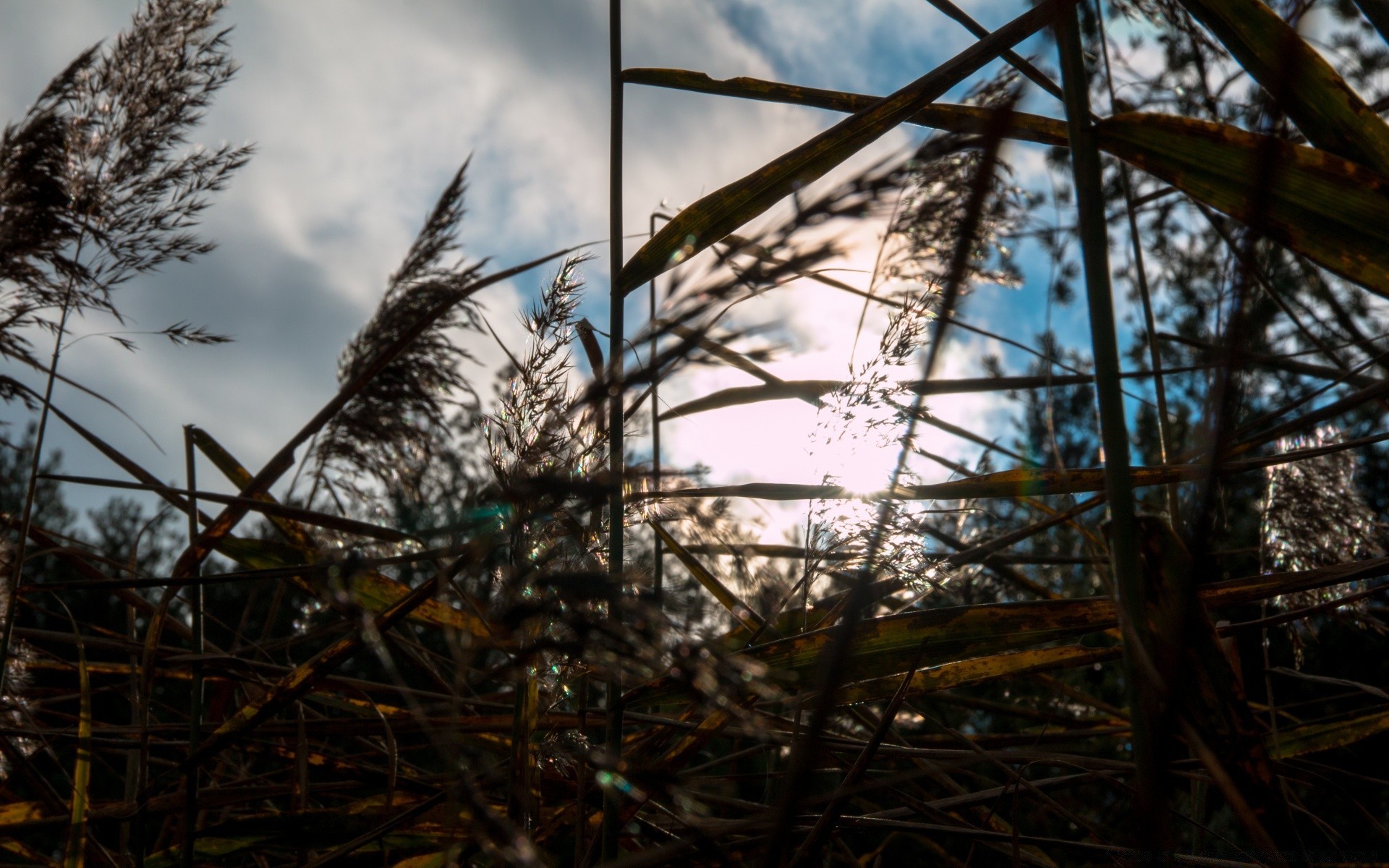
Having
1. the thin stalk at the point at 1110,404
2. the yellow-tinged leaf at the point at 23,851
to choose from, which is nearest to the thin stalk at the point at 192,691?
the yellow-tinged leaf at the point at 23,851

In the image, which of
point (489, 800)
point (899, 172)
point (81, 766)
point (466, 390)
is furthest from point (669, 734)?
point (466, 390)

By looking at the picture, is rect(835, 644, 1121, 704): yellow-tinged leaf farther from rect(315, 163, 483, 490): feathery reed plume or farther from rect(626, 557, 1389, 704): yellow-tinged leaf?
rect(315, 163, 483, 490): feathery reed plume

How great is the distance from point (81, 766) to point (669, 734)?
85cm

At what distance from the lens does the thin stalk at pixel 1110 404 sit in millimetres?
552

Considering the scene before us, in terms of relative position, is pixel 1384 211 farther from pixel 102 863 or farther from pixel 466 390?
pixel 466 390

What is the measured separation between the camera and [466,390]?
239 cm

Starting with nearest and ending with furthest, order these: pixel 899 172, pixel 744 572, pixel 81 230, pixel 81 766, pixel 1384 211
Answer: pixel 899 172 → pixel 1384 211 → pixel 744 572 → pixel 81 766 → pixel 81 230

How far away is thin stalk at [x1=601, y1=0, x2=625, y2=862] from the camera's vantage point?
2.10 feet

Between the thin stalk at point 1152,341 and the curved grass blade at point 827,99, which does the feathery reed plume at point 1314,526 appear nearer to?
the thin stalk at point 1152,341

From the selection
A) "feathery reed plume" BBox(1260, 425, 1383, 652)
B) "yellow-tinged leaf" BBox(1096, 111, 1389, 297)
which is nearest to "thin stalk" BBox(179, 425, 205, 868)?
"yellow-tinged leaf" BBox(1096, 111, 1389, 297)

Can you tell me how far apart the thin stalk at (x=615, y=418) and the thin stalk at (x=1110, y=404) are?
33 cm

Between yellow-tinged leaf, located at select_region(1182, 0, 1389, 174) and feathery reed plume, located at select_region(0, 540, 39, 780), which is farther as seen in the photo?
feathery reed plume, located at select_region(0, 540, 39, 780)

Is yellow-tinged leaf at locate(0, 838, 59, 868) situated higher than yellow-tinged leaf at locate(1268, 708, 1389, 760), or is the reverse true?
yellow-tinged leaf at locate(1268, 708, 1389, 760)

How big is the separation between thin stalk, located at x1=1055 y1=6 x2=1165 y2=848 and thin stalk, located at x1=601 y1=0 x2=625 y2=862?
1.09 feet
